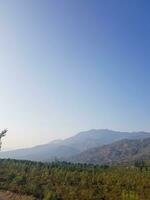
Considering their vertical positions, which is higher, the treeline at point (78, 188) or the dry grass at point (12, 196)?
the treeline at point (78, 188)

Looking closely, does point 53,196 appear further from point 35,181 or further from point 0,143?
point 0,143

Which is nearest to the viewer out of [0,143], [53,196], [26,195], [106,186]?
[53,196]

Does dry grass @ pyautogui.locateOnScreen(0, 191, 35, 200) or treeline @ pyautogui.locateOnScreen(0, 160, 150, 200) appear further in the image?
treeline @ pyautogui.locateOnScreen(0, 160, 150, 200)

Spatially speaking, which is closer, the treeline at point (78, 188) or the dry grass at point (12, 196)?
the dry grass at point (12, 196)

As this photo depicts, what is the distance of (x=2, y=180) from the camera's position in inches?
1986

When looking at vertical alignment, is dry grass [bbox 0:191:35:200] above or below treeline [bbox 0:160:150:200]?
below

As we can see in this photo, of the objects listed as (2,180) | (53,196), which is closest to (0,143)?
(2,180)

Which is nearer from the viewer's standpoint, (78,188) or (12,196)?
(12,196)

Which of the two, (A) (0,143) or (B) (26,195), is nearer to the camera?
(B) (26,195)

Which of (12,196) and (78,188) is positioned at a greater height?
(78,188)

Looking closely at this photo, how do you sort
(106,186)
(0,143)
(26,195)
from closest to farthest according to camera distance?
1. (26,195)
2. (106,186)
3. (0,143)

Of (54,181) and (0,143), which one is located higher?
(0,143)

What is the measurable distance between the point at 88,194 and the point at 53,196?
6192mm

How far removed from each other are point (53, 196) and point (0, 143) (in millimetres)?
22055
